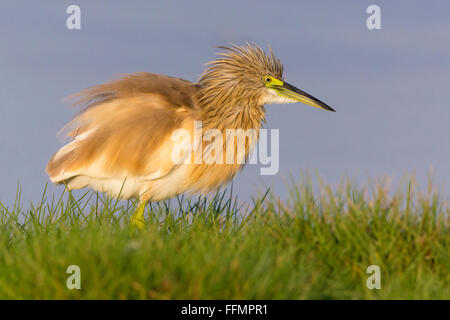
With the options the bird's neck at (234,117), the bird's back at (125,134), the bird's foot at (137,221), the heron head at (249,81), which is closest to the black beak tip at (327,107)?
the heron head at (249,81)

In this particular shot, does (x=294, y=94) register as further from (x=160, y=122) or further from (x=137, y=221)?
(x=137, y=221)

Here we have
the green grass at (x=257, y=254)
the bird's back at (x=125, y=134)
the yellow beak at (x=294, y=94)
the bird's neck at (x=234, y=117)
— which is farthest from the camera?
the yellow beak at (x=294, y=94)

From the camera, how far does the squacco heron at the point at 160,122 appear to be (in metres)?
6.46

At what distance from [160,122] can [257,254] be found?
255 cm

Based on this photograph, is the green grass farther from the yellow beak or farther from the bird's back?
the yellow beak

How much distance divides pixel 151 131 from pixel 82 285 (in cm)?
275

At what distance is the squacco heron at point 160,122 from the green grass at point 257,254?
1.57ft

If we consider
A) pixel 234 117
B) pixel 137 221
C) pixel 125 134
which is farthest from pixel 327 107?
pixel 137 221

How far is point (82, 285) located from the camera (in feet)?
13.1

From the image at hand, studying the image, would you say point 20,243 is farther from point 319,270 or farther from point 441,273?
point 441,273

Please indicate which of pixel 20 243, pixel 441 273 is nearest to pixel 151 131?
pixel 20 243

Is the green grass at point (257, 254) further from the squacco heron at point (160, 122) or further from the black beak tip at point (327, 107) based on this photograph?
the black beak tip at point (327, 107)
